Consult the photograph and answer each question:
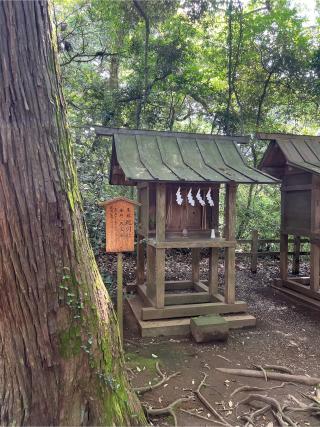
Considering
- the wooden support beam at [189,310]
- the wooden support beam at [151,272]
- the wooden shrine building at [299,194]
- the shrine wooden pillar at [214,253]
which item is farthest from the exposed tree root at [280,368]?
the wooden shrine building at [299,194]

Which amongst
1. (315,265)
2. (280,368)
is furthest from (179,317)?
(315,265)

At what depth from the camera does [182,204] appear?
5656mm

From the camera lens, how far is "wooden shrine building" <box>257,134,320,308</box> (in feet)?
20.7

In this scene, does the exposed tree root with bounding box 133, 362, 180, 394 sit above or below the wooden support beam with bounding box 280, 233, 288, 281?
below

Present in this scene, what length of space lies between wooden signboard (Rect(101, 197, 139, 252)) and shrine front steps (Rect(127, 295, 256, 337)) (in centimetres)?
162

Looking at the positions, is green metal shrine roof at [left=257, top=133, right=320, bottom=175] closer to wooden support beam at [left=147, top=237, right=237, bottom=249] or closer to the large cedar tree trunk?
wooden support beam at [left=147, top=237, right=237, bottom=249]

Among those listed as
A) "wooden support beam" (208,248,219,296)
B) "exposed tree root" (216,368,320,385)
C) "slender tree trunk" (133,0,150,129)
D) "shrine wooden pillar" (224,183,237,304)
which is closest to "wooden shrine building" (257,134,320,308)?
"shrine wooden pillar" (224,183,237,304)

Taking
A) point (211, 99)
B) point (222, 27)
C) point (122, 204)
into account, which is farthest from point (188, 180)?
point (222, 27)

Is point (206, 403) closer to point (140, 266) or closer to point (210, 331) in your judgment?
point (210, 331)

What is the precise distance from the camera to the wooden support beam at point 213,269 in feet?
19.3

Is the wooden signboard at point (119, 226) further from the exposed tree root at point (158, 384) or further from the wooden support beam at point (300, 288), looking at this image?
the wooden support beam at point (300, 288)

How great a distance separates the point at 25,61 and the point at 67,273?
1370 mm

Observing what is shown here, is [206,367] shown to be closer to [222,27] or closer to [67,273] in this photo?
[67,273]

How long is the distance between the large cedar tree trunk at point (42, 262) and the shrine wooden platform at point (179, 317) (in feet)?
8.79
